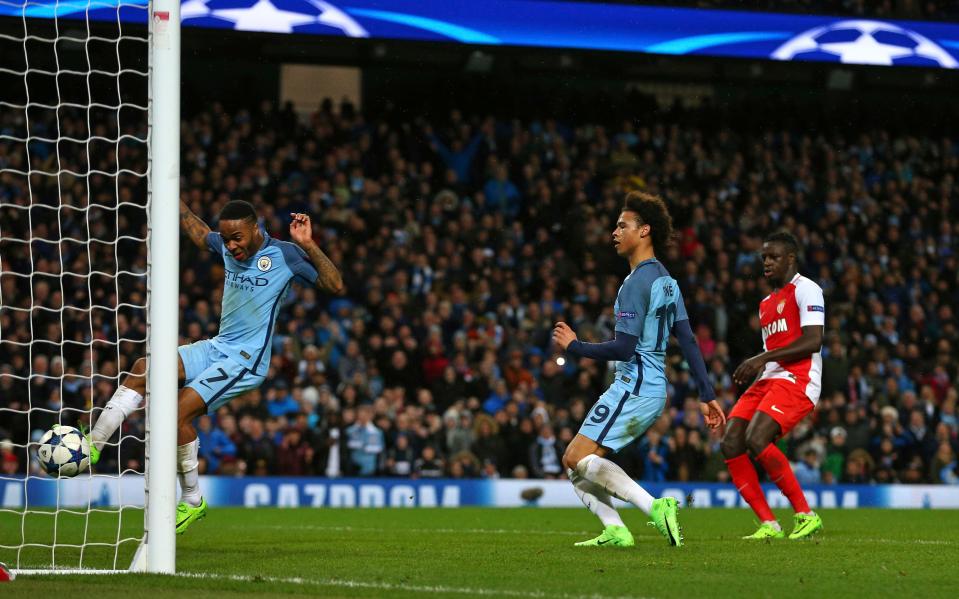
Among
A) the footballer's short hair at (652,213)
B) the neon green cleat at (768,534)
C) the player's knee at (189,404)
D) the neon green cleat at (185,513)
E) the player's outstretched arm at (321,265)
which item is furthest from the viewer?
the neon green cleat at (768,534)

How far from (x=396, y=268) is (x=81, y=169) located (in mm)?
4705

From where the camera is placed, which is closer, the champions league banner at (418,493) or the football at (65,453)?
the football at (65,453)

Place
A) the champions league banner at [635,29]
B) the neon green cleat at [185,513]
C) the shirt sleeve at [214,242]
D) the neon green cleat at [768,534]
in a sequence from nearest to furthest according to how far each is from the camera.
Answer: the neon green cleat at [185,513], the shirt sleeve at [214,242], the neon green cleat at [768,534], the champions league banner at [635,29]

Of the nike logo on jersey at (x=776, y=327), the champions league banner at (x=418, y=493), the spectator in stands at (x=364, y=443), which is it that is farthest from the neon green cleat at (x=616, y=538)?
the spectator in stands at (x=364, y=443)

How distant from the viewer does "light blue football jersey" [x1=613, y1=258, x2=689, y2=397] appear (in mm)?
8070

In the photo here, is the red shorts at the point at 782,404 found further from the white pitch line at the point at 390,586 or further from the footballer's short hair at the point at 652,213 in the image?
the white pitch line at the point at 390,586

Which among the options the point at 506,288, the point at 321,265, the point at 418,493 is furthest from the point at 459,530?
the point at 506,288

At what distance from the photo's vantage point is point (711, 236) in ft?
71.8

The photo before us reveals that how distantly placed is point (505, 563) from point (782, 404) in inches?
123

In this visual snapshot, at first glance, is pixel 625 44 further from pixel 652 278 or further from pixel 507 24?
pixel 652 278

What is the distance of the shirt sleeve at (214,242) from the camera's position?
8.67m

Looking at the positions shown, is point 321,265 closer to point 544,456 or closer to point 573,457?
point 573,457

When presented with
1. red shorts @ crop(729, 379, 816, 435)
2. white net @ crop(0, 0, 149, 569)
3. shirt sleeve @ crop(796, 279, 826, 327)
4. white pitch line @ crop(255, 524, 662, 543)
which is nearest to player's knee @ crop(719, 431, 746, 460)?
red shorts @ crop(729, 379, 816, 435)

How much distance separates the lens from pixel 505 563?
24.0 ft
